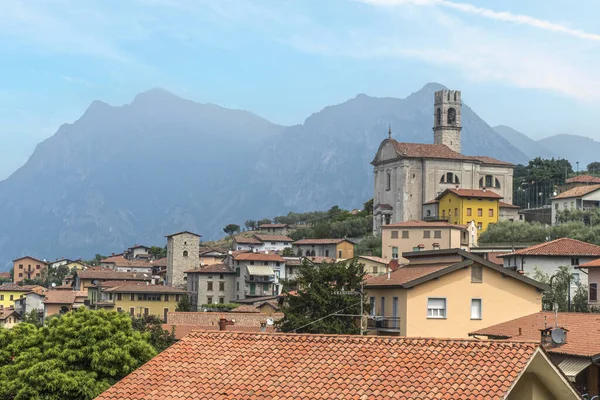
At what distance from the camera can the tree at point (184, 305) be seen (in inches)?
3733

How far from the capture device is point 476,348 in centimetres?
1167

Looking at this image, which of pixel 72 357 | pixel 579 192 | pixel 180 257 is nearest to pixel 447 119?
pixel 579 192

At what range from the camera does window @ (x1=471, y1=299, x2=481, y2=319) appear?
36.0m

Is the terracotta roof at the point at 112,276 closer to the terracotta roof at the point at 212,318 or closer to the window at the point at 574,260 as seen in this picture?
the terracotta roof at the point at 212,318

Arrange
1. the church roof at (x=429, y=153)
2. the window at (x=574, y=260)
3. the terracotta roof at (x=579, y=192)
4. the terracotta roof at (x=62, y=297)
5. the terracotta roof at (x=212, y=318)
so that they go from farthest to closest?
the church roof at (x=429, y=153)
the terracotta roof at (x=579, y=192)
the terracotta roof at (x=62, y=297)
the terracotta roof at (x=212, y=318)
the window at (x=574, y=260)

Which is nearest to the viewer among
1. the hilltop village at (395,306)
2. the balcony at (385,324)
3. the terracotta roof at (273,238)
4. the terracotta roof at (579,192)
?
the hilltop village at (395,306)

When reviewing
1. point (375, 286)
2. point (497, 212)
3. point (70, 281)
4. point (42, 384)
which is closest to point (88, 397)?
point (42, 384)

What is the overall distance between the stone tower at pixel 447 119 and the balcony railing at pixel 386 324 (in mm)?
107920

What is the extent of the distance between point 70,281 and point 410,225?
52.4m

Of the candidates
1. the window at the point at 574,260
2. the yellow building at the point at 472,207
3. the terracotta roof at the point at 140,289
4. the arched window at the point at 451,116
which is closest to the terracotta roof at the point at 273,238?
the yellow building at the point at 472,207

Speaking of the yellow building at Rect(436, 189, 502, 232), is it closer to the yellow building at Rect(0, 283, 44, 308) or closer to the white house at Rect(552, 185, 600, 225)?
the white house at Rect(552, 185, 600, 225)

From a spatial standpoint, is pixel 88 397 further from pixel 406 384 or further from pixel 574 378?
pixel 406 384

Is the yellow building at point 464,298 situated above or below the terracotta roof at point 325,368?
above

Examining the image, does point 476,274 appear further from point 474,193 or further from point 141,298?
point 474,193
